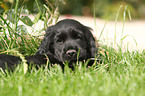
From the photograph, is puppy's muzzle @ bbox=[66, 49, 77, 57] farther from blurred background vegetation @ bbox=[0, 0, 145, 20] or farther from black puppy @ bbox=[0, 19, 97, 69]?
blurred background vegetation @ bbox=[0, 0, 145, 20]

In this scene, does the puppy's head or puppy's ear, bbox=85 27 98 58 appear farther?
puppy's ear, bbox=85 27 98 58

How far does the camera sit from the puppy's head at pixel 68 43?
3404 millimetres

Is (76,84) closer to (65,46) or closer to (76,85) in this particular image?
(76,85)

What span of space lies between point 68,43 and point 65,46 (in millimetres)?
75

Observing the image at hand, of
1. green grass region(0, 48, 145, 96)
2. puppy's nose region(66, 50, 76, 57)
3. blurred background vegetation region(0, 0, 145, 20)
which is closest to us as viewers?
green grass region(0, 48, 145, 96)

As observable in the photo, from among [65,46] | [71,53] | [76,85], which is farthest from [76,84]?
[65,46]

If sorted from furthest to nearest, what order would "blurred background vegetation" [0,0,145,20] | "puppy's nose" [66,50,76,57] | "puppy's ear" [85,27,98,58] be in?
1. "blurred background vegetation" [0,0,145,20]
2. "puppy's ear" [85,27,98,58]
3. "puppy's nose" [66,50,76,57]

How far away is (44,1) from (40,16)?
0.34 m

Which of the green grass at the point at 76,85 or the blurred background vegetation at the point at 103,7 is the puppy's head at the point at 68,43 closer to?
the green grass at the point at 76,85

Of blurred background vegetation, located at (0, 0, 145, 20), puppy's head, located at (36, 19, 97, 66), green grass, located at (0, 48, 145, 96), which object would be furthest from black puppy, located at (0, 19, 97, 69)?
blurred background vegetation, located at (0, 0, 145, 20)

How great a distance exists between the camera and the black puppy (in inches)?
132

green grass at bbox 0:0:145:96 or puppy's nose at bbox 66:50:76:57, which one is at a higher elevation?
puppy's nose at bbox 66:50:76:57

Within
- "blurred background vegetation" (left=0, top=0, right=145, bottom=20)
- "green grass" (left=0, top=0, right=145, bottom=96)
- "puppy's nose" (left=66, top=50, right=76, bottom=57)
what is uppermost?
"blurred background vegetation" (left=0, top=0, right=145, bottom=20)

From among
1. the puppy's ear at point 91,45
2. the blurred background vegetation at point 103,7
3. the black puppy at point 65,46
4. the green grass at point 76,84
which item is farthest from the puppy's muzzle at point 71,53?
the blurred background vegetation at point 103,7
